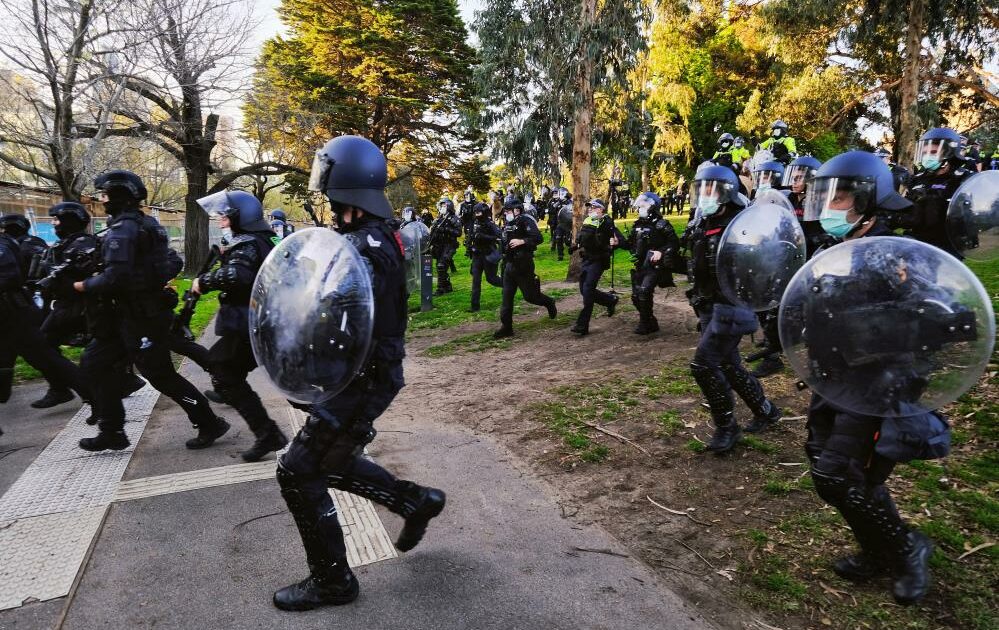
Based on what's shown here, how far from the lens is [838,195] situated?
2.76m

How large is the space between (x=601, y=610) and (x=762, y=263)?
2490 millimetres

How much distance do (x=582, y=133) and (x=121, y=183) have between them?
1087 cm

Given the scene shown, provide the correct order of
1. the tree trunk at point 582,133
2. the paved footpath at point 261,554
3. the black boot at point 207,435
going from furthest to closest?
the tree trunk at point 582,133, the black boot at point 207,435, the paved footpath at point 261,554

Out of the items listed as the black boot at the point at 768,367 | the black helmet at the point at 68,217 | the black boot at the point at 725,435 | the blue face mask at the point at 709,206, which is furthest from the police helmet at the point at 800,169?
the black helmet at the point at 68,217

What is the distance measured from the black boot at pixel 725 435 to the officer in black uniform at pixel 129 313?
382 cm

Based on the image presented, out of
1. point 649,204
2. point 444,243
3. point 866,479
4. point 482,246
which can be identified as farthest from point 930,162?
point 444,243

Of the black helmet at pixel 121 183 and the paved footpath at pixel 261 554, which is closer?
the paved footpath at pixel 261 554

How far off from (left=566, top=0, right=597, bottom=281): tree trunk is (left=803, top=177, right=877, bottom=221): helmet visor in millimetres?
10229

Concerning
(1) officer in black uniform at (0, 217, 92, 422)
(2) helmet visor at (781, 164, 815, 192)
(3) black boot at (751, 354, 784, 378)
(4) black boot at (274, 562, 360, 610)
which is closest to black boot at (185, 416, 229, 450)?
(1) officer in black uniform at (0, 217, 92, 422)

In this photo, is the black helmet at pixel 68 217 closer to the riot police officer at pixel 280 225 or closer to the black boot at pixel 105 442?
the black boot at pixel 105 442

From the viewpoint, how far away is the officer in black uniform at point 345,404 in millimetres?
2439

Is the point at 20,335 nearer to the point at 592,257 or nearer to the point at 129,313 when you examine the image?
the point at 129,313

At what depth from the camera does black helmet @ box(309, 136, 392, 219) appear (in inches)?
98.9

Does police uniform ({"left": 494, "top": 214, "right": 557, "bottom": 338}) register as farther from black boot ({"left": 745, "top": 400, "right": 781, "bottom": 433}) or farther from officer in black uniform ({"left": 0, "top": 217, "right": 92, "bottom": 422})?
officer in black uniform ({"left": 0, "top": 217, "right": 92, "bottom": 422})
